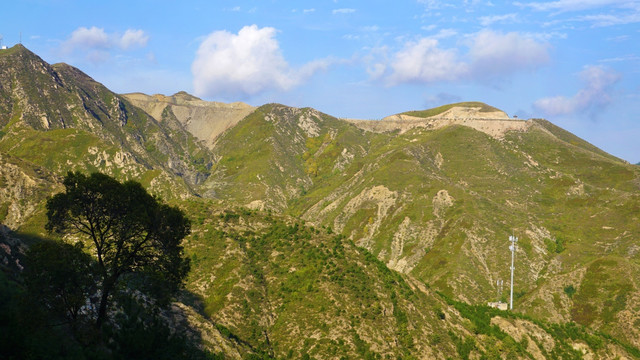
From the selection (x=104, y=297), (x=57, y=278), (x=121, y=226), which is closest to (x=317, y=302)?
(x=121, y=226)

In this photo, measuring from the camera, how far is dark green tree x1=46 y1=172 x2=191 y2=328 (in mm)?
42750

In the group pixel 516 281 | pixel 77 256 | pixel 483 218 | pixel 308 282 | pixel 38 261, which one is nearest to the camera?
pixel 38 261

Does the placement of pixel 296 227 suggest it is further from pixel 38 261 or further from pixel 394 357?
pixel 38 261

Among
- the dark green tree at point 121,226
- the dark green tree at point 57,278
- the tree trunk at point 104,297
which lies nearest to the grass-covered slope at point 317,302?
the dark green tree at point 121,226

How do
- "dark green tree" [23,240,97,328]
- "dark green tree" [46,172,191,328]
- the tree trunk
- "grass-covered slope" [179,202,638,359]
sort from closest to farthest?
"dark green tree" [23,240,97,328] < the tree trunk < "dark green tree" [46,172,191,328] < "grass-covered slope" [179,202,638,359]

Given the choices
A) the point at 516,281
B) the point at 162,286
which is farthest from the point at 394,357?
the point at 516,281

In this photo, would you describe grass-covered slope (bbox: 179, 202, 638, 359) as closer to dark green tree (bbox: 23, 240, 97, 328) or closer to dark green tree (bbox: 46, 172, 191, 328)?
dark green tree (bbox: 46, 172, 191, 328)

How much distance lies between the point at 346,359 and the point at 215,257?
29449mm

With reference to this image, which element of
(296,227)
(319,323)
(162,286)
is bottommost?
(319,323)

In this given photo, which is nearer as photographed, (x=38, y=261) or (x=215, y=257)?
(x=38, y=261)

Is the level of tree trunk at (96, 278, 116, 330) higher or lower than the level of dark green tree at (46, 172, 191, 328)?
lower

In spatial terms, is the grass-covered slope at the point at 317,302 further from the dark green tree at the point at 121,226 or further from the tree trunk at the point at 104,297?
the tree trunk at the point at 104,297

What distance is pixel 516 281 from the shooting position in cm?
16275

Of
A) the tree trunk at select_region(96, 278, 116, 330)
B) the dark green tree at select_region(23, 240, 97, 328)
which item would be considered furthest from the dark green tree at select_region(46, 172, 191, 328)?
the dark green tree at select_region(23, 240, 97, 328)
